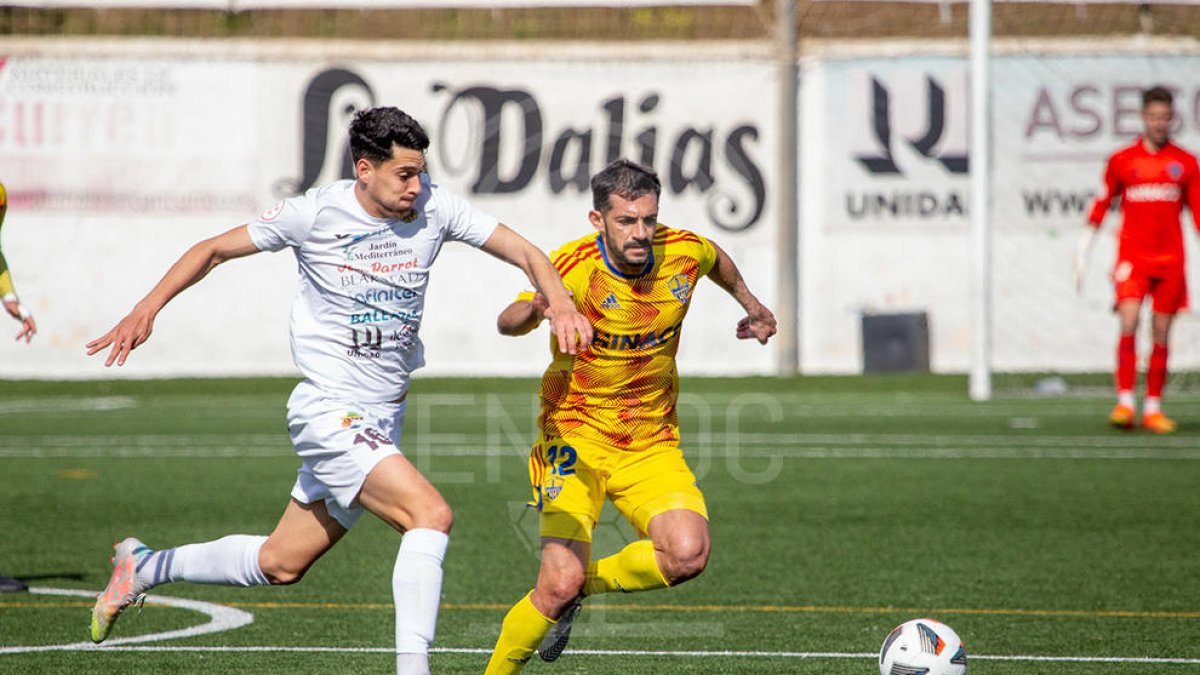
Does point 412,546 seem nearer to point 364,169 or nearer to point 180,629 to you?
point 364,169

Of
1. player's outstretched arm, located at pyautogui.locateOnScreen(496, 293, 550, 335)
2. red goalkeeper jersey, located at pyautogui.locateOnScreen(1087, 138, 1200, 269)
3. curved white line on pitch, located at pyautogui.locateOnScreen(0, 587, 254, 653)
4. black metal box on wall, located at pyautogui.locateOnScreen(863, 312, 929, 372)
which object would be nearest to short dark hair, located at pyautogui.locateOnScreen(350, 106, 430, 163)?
player's outstretched arm, located at pyautogui.locateOnScreen(496, 293, 550, 335)

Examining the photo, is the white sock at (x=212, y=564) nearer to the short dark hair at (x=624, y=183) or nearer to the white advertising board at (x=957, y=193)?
the short dark hair at (x=624, y=183)

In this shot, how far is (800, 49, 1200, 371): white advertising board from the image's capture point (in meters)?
23.5

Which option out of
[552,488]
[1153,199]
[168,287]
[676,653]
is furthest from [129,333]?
[1153,199]

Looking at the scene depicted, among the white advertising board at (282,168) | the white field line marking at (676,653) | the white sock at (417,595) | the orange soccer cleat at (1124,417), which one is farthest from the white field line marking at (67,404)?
the white sock at (417,595)

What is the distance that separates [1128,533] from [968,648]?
349 cm

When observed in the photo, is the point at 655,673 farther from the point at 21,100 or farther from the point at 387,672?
the point at 21,100

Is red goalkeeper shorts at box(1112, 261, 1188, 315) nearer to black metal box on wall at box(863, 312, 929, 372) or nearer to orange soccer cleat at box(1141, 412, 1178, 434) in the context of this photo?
orange soccer cleat at box(1141, 412, 1178, 434)

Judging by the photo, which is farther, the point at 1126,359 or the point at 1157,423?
the point at 1157,423

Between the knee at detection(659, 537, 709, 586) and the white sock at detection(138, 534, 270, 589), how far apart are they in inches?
55.8

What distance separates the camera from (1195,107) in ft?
77.1

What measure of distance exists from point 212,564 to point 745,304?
7.04ft

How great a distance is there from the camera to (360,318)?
237 inches

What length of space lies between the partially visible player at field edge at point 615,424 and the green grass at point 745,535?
1.87 ft
